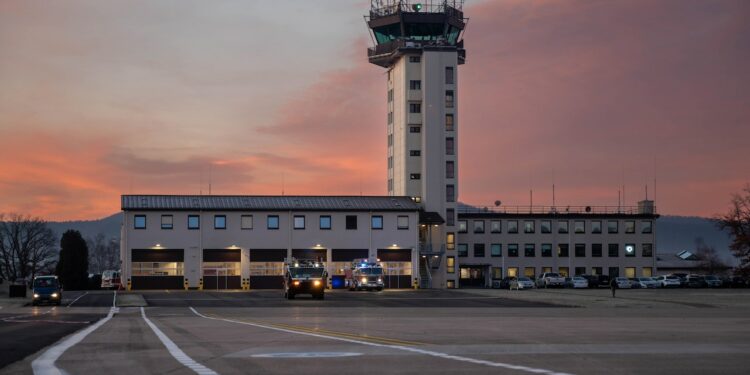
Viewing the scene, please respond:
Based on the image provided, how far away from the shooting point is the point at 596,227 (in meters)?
130

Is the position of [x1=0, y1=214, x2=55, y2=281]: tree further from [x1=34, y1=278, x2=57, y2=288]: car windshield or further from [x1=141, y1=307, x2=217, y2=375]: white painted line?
[x1=141, y1=307, x2=217, y2=375]: white painted line

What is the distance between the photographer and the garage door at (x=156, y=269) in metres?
94.6

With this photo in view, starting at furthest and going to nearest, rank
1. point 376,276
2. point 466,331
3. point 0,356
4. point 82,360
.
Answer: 1. point 376,276
2. point 466,331
3. point 0,356
4. point 82,360

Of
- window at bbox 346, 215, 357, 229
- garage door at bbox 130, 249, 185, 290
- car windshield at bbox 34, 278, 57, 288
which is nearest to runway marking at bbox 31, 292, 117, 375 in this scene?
car windshield at bbox 34, 278, 57, 288

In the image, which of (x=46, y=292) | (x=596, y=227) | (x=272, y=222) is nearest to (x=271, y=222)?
(x=272, y=222)

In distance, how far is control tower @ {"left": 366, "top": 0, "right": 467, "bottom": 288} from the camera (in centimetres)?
10656

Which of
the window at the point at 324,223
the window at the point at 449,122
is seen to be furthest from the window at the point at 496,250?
the window at the point at 324,223

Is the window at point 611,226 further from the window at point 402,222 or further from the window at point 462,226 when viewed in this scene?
the window at point 402,222

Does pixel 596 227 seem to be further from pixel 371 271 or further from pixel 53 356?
pixel 53 356

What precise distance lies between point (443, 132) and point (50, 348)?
86.9 m

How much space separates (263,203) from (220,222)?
5.44m

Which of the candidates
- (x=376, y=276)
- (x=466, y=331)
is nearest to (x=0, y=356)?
(x=466, y=331)

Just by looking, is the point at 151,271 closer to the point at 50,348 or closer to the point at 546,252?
the point at 546,252

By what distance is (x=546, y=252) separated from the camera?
129500mm
